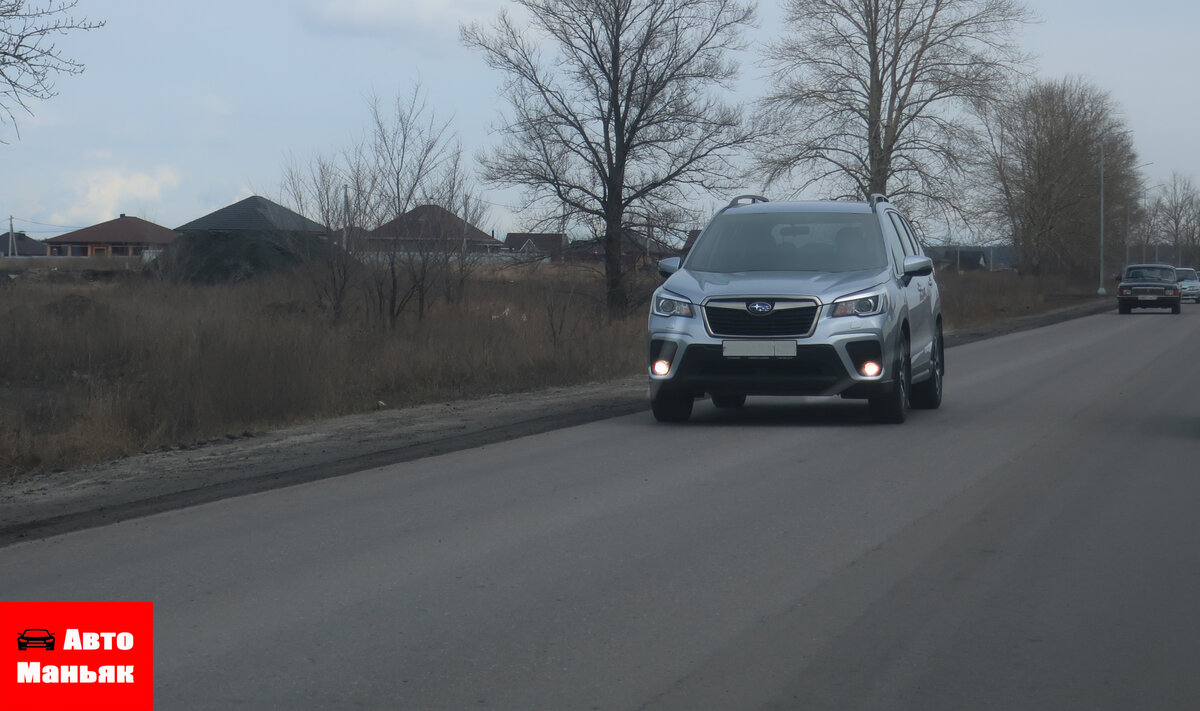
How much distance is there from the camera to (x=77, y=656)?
15.9 feet

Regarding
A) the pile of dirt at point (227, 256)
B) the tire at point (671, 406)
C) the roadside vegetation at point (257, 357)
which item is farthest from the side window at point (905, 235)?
the pile of dirt at point (227, 256)

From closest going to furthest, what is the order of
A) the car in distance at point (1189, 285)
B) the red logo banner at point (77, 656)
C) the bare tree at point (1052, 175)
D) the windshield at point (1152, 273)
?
the red logo banner at point (77, 656) < the windshield at point (1152, 273) < the car in distance at point (1189, 285) < the bare tree at point (1052, 175)

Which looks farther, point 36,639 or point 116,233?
point 116,233

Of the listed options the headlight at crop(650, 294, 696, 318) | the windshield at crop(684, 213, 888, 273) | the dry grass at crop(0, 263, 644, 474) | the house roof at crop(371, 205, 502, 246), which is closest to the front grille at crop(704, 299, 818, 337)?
the headlight at crop(650, 294, 696, 318)

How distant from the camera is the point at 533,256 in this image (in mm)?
32125

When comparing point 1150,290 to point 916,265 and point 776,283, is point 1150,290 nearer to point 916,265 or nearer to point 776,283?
point 916,265

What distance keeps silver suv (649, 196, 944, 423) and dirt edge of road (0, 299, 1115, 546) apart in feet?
5.55

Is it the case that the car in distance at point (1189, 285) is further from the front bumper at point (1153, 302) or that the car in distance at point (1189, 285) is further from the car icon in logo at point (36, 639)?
the car icon in logo at point (36, 639)

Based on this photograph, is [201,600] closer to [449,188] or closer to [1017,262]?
[449,188]

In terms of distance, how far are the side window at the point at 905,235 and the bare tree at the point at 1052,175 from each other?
5687cm

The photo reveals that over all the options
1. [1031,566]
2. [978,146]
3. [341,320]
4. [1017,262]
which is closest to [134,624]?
[1031,566]

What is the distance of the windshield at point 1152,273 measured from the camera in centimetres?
4512

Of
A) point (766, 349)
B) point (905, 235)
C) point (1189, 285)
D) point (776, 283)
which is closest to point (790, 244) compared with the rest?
point (776, 283)

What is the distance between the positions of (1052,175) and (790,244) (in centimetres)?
6313
